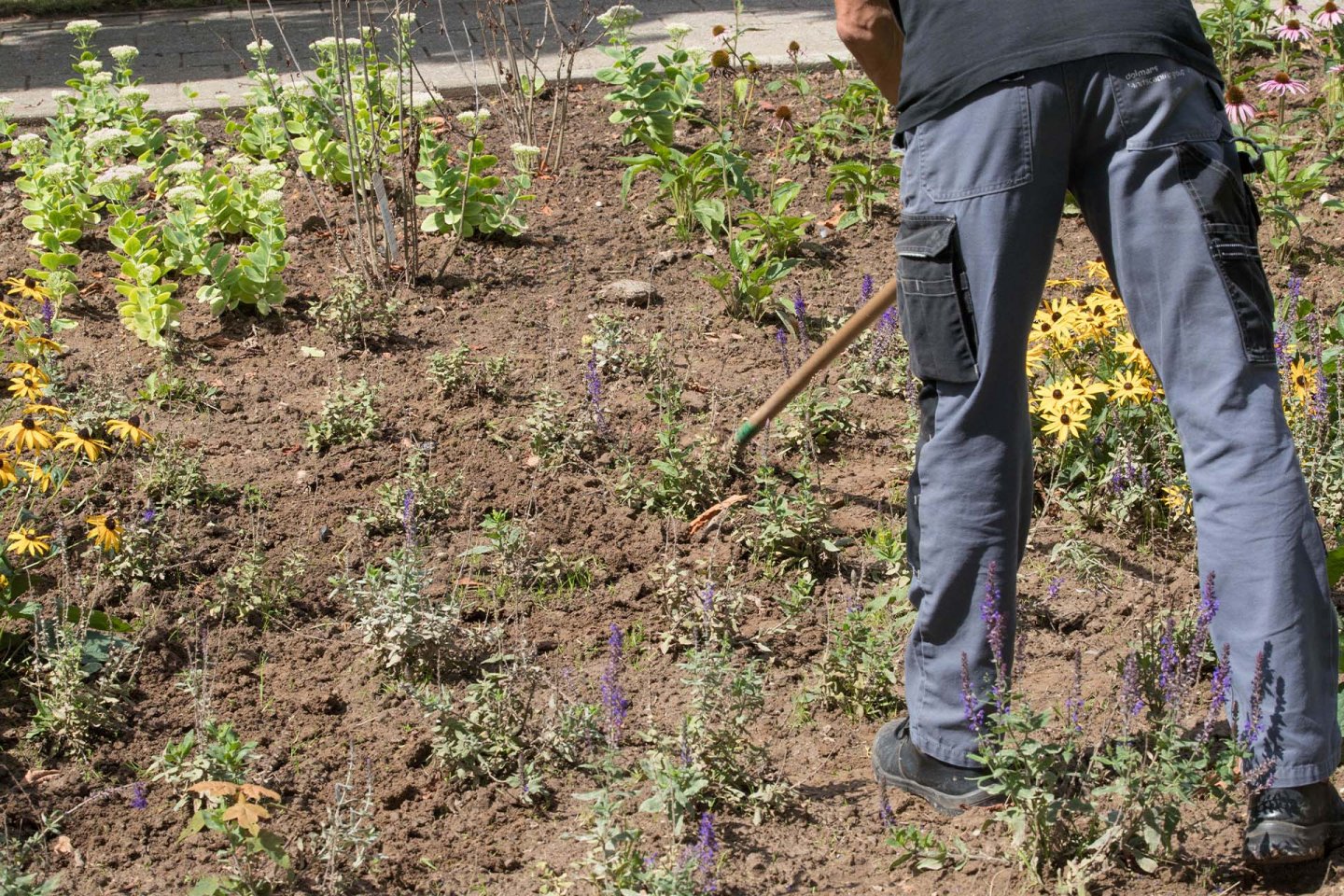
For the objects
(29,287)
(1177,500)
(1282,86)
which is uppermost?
(1282,86)

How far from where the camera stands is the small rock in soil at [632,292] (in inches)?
213

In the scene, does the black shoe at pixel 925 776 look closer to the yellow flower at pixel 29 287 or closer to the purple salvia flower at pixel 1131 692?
the purple salvia flower at pixel 1131 692

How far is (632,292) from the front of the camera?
5.44 meters

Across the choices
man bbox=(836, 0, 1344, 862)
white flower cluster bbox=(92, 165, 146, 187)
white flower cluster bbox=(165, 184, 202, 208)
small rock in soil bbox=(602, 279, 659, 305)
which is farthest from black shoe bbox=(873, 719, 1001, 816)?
white flower cluster bbox=(92, 165, 146, 187)

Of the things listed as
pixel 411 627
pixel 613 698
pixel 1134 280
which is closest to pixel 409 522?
pixel 411 627

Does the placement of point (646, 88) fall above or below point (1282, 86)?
above

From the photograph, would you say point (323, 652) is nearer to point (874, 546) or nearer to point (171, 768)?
point (171, 768)

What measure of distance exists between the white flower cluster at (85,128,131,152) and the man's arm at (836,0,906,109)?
350cm

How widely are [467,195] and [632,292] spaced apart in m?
0.83

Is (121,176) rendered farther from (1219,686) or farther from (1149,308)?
(1219,686)

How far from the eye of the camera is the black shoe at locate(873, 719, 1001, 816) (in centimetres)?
303

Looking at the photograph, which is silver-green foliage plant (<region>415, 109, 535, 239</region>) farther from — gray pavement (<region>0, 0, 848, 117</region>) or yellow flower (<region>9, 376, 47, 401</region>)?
yellow flower (<region>9, 376, 47, 401</region>)

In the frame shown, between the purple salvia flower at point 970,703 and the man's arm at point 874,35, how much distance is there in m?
1.14

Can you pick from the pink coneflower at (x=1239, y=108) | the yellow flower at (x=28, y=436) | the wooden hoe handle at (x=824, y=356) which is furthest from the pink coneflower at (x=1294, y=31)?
the yellow flower at (x=28, y=436)
